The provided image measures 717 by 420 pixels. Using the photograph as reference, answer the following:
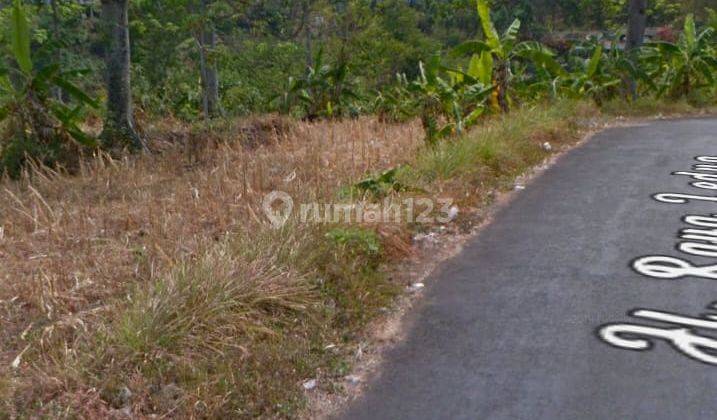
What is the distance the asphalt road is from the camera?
3488 millimetres

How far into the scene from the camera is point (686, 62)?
52.4 feet

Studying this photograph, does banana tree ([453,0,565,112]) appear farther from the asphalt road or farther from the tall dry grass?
the asphalt road

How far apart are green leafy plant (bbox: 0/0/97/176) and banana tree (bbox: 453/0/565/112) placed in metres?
5.81

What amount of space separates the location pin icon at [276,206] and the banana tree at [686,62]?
492 inches

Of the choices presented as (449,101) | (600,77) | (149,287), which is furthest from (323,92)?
(149,287)

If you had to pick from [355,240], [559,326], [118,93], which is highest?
[118,93]

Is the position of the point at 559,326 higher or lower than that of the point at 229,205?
→ lower

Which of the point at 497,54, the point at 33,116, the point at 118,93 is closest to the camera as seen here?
the point at 33,116

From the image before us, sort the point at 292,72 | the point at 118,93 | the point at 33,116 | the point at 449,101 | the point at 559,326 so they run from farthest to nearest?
1. the point at 292,72
2. the point at 449,101
3. the point at 118,93
4. the point at 33,116
5. the point at 559,326

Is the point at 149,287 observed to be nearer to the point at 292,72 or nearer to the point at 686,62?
the point at 686,62

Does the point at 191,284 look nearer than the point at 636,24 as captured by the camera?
Yes

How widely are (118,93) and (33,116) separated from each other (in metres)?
1.22

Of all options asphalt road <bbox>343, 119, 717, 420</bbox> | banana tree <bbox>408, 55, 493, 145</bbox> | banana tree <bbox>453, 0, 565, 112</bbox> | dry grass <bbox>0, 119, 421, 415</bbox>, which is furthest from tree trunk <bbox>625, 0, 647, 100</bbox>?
dry grass <bbox>0, 119, 421, 415</bbox>

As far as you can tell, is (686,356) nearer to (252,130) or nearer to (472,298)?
(472,298)
